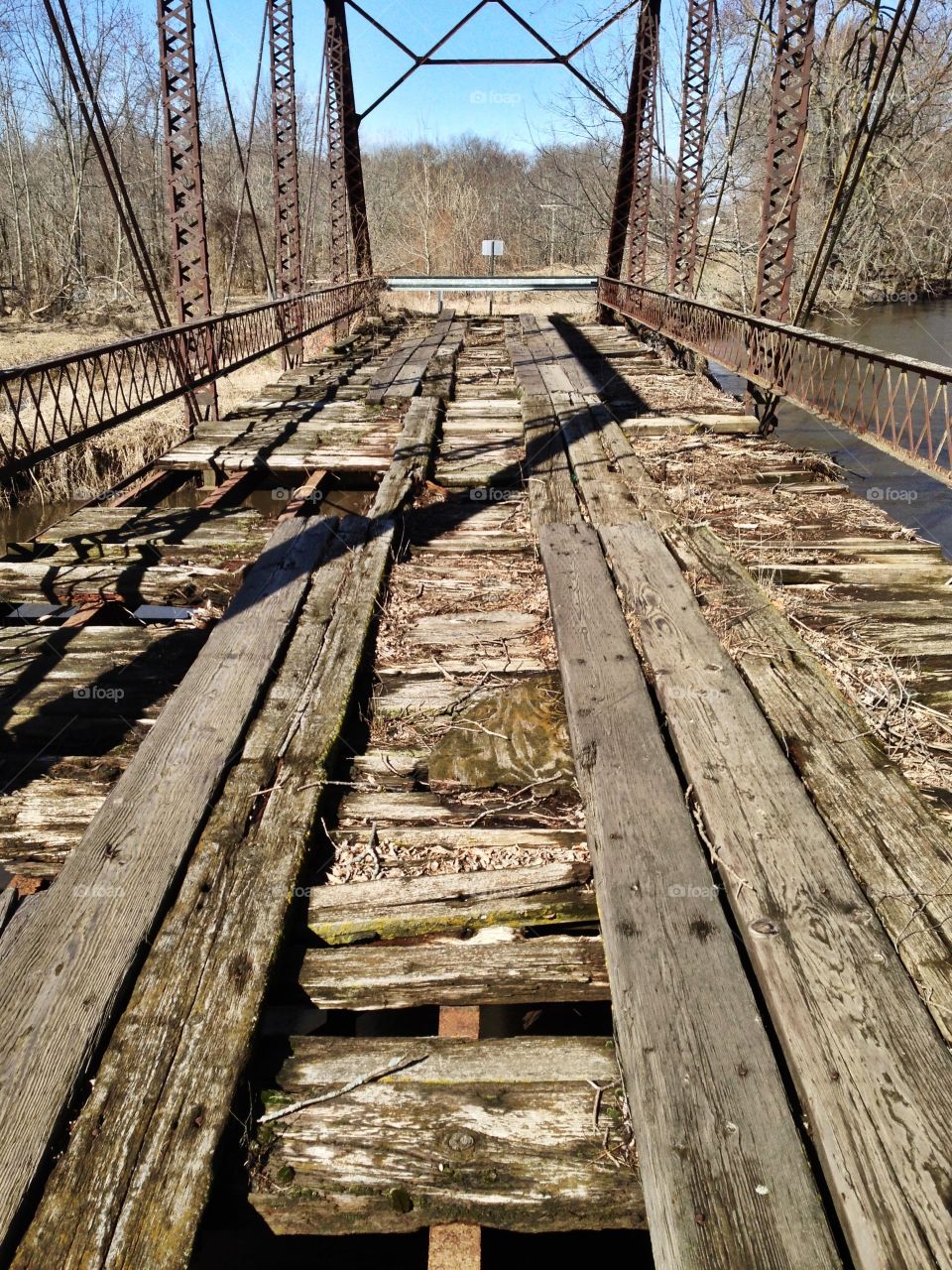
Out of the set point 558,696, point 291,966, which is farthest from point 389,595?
point 291,966

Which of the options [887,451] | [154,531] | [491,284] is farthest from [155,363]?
[491,284]

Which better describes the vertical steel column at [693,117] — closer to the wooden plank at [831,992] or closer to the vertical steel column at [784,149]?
the vertical steel column at [784,149]

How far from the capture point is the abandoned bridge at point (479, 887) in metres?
1.72

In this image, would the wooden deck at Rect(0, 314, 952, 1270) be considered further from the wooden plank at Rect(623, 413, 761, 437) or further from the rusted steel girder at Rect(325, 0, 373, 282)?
the rusted steel girder at Rect(325, 0, 373, 282)

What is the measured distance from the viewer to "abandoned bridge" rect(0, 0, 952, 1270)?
5.65 ft

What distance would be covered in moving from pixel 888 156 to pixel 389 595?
86.9 ft

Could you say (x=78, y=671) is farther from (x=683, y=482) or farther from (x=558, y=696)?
(x=683, y=482)

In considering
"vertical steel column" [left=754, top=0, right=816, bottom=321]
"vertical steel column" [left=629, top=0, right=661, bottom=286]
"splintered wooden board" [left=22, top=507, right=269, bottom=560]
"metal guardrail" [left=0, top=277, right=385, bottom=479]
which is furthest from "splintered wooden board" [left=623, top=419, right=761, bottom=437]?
"vertical steel column" [left=629, top=0, right=661, bottom=286]

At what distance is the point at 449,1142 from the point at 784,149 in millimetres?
10604

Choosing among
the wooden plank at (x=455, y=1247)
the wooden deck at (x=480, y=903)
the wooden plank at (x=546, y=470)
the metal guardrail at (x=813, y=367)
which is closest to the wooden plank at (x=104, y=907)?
the wooden deck at (x=480, y=903)

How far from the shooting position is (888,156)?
955 inches

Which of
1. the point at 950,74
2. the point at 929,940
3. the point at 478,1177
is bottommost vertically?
the point at 478,1177

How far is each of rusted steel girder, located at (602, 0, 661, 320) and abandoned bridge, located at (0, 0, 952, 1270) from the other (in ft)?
47.5

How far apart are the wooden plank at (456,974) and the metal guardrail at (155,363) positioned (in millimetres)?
3285
